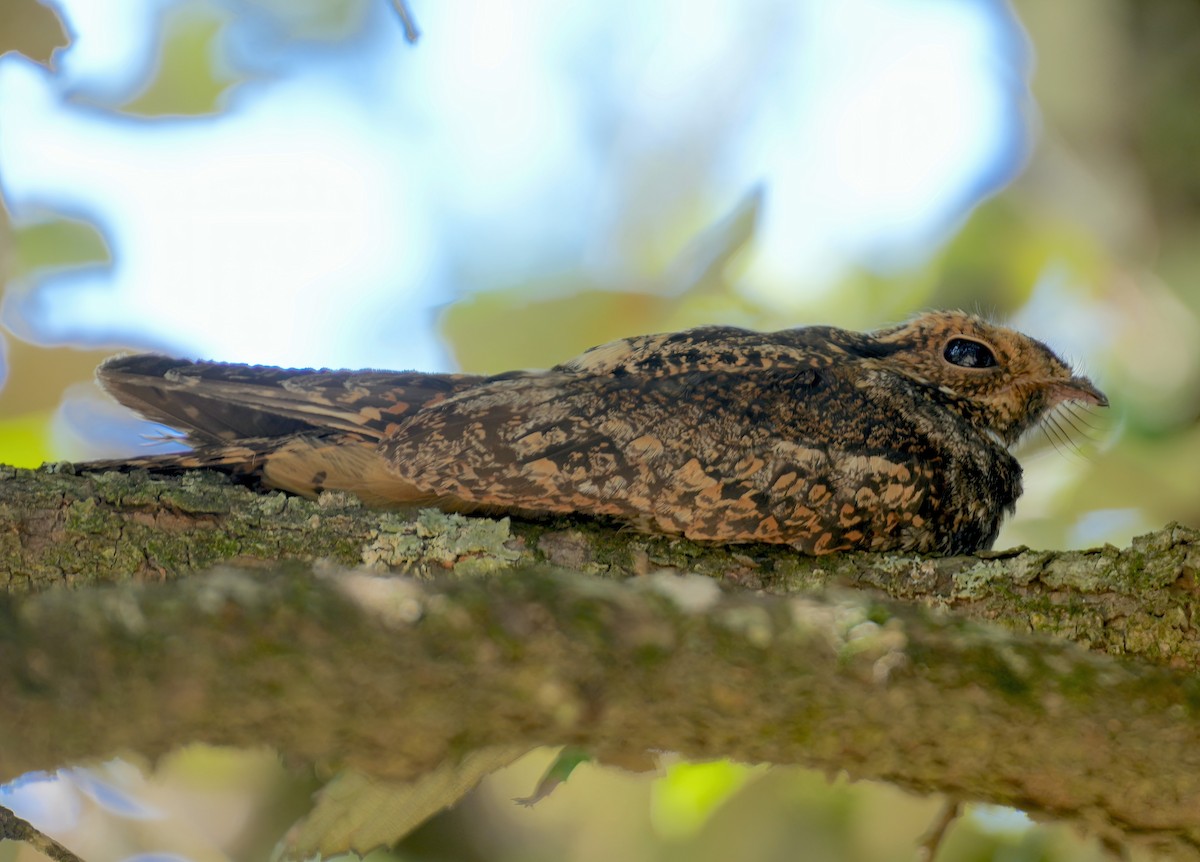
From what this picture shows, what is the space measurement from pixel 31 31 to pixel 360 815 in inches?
101

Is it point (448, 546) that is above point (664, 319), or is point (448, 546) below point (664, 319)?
below

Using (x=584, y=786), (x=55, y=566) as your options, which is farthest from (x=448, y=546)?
(x=584, y=786)

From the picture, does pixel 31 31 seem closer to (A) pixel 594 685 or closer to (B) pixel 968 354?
(A) pixel 594 685

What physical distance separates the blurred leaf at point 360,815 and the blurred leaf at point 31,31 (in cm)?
240

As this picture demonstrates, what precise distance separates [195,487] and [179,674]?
1.78m

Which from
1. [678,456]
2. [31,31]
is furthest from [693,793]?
[31,31]

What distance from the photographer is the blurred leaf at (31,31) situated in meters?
3.37

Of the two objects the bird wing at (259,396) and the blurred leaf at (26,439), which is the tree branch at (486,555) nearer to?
the bird wing at (259,396)

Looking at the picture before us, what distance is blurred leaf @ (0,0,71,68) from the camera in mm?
3371

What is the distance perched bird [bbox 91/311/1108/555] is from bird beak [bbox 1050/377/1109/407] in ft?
2.44

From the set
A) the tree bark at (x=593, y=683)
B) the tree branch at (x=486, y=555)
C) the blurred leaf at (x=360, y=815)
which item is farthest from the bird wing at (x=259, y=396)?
Answer: the tree bark at (x=593, y=683)

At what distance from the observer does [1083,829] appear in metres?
1.57

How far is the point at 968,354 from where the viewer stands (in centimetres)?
390

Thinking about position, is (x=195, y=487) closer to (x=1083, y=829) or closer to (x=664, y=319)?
(x=1083, y=829)
